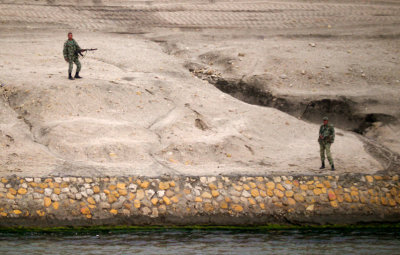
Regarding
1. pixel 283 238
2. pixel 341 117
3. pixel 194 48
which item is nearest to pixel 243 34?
pixel 194 48

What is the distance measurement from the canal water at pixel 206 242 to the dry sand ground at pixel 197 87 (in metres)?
1.53

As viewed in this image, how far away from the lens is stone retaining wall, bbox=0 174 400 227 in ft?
41.1

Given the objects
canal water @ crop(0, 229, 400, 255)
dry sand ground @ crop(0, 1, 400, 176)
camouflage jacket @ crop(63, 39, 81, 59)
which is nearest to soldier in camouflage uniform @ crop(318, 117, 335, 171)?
dry sand ground @ crop(0, 1, 400, 176)

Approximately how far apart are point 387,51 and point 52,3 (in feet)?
39.4

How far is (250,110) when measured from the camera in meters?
16.8

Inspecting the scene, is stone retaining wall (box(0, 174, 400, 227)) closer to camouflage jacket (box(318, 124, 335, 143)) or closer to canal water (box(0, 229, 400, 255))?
canal water (box(0, 229, 400, 255))

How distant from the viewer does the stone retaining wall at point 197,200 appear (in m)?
12.5

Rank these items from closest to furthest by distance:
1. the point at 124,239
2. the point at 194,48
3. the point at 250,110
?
the point at 124,239
the point at 250,110
the point at 194,48

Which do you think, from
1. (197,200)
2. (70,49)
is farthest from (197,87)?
(197,200)

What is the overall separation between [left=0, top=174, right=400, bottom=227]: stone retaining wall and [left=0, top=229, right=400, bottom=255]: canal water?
359 mm

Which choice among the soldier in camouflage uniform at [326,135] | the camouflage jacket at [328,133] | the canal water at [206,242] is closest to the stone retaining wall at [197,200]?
the canal water at [206,242]

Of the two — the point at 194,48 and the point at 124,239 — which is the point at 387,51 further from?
the point at 124,239

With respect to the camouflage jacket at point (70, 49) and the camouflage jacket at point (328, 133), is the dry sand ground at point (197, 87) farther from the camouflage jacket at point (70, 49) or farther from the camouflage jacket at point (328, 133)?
the camouflage jacket at point (328, 133)

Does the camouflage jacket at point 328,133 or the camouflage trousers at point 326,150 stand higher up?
the camouflage jacket at point 328,133
